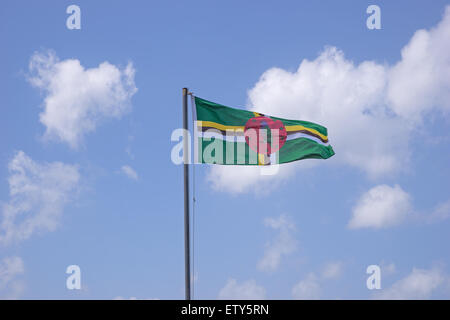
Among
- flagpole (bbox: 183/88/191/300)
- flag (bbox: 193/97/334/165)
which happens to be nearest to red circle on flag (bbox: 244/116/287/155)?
flag (bbox: 193/97/334/165)

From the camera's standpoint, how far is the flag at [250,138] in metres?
22.8

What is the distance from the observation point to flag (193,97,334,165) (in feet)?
74.9

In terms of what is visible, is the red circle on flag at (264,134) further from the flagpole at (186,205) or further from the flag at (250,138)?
the flagpole at (186,205)

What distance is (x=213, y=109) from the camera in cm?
2345

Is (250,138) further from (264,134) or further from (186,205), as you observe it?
(186,205)

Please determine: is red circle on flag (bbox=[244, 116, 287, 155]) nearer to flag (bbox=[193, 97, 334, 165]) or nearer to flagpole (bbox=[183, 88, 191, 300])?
flag (bbox=[193, 97, 334, 165])

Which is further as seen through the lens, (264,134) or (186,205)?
(264,134)

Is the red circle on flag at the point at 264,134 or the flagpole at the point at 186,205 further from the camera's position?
the red circle on flag at the point at 264,134

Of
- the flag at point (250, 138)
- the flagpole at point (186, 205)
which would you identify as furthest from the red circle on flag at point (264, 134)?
the flagpole at point (186, 205)

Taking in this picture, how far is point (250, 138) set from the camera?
24422mm

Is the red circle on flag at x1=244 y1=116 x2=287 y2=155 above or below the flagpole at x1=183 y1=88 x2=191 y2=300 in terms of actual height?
above

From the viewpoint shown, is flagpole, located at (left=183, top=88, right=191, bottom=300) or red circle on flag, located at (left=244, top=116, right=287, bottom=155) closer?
flagpole, located at (left=183, top=88, right=191, bottom=300)

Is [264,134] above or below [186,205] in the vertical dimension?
above

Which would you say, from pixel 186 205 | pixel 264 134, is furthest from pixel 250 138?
pixel 186 205
